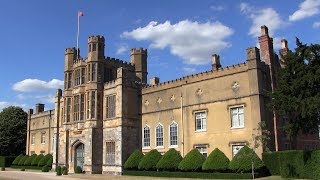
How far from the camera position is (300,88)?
25781 millimetres

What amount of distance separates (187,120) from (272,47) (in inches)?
415

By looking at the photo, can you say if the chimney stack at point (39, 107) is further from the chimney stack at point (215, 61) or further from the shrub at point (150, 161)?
the chimney stack at point (215, 61)

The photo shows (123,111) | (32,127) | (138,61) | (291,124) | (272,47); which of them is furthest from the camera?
(32,127)

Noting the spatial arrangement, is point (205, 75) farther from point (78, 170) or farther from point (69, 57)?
point (69, 57)

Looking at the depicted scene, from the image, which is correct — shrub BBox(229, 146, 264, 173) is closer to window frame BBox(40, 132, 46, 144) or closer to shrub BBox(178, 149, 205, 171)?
shrub BBox(178, 149, 205, 171)

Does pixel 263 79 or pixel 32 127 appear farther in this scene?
pixel 32 127

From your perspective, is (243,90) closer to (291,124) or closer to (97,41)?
(291,124)

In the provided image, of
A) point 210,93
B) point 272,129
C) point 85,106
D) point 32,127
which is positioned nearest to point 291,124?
point 272,129

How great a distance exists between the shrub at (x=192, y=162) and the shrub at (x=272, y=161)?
534cm

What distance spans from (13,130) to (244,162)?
5134 centimetres

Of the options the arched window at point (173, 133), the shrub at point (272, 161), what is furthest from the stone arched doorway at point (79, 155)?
the shrub at point (272, 161)

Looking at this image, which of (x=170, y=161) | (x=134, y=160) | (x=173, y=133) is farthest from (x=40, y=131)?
(x=170, y=161)

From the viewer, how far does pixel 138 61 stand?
48.4m

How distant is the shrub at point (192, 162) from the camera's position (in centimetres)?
3155
